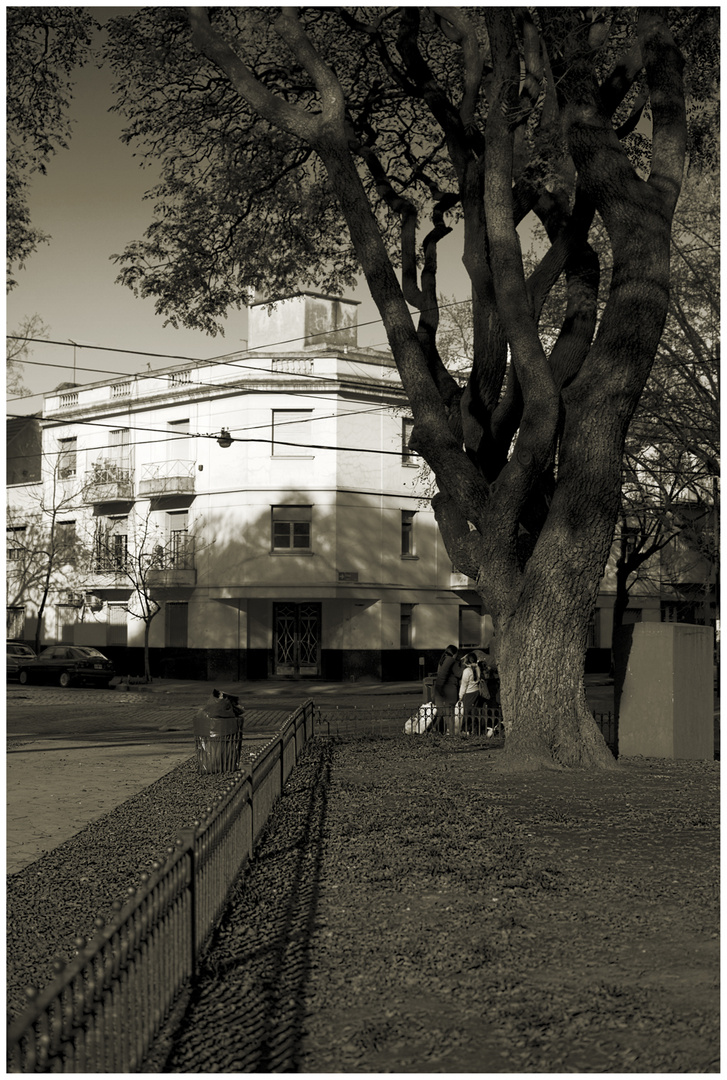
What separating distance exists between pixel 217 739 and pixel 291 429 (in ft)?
88.1

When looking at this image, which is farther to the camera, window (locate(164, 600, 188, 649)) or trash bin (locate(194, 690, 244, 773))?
window (locate(164, 600, 188, 649))

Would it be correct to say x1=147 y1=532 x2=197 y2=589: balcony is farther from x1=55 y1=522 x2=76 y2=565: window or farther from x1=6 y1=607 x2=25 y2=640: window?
x1=6 y1=607 x2=25 y2=640: window

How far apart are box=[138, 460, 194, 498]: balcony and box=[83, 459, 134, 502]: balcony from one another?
68 cm

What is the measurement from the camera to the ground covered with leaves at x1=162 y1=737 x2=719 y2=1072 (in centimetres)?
464

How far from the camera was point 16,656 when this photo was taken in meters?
41.1

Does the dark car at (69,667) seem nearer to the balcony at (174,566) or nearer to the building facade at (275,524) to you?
the building facade at (275,524)

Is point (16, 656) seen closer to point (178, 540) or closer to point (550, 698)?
point (178, 540)

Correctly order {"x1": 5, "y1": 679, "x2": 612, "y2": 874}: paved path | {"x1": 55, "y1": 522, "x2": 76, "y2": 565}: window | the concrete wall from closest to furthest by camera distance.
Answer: {"x1": 5, "y1": 679, "x2": 612, "y2": 874}: paved path < the concrete wall < {"x1": 55, "y1": 522, "x2": 76, "y2": 565}: window

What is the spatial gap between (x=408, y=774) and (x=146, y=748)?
722 cm

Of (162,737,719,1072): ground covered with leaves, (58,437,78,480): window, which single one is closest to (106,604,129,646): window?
(58,437,78,480): window

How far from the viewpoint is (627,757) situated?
46.8 ft

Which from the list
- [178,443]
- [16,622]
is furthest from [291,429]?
[16,622]

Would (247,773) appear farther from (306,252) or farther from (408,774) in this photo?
(306,252)

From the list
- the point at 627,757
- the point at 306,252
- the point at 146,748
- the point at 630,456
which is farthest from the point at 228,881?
the point at 630,456
